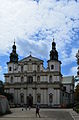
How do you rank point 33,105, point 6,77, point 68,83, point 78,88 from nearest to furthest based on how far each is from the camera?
point 78,88 → point 33,105 → point 6,77 → point 68,83

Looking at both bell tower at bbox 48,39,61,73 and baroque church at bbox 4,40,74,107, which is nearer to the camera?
baroque church at bbox 4,40,74,107

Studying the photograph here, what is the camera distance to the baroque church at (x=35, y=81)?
83.2m

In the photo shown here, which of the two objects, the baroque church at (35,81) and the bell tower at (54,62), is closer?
the baroque church at (35,81)

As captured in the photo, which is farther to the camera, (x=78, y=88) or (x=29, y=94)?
(x=29, y=94)

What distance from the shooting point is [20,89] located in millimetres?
86500

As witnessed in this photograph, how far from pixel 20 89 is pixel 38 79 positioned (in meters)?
6.81

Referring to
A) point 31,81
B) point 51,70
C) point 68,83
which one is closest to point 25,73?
point 31,81

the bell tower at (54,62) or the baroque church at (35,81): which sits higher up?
the bell tower at (54,62)

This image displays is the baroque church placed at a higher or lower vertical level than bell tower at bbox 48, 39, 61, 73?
lower

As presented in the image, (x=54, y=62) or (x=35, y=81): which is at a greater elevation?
(x=54, y=62)

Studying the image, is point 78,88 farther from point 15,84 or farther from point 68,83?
point 68,83

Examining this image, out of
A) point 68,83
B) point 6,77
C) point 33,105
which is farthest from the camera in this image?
point 68,83

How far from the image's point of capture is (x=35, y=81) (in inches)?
3351

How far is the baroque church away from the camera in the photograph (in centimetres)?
8319
